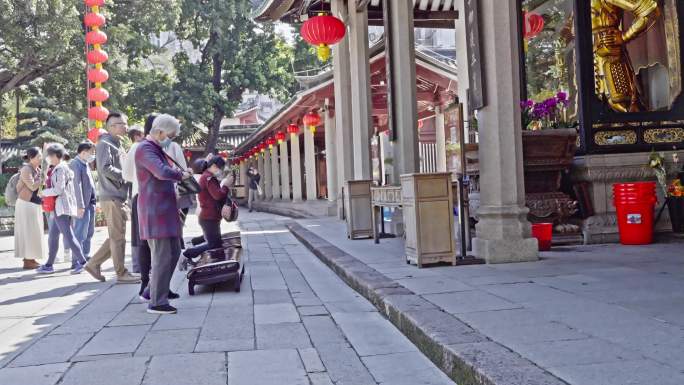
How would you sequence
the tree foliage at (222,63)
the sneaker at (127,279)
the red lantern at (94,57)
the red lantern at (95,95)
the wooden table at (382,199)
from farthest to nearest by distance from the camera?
the tree foliage at (222,63) → the red lantern at (94,57) → the red lantern at (95,95) → the wooden table at (382,199) → the sneaker at (127,279)

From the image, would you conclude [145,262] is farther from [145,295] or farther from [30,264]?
[30,264]

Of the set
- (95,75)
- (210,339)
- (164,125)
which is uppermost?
(95,75)

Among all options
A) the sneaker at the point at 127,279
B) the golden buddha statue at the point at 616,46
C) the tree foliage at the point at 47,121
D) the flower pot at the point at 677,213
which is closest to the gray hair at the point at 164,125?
the sneaker at the point at 127,279

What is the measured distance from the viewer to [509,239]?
6910mm

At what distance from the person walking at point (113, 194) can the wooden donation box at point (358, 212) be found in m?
3.93

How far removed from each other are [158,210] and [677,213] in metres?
6.13

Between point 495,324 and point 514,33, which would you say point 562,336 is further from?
point 514,33

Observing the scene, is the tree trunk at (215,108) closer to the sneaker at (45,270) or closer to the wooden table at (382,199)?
the wooden table at (382,199)

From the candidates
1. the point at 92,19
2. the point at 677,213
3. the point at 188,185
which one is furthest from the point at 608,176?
the point at 92,19

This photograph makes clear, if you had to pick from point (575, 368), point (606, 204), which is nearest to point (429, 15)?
point (606, 204)

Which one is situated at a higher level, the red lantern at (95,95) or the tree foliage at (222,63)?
the tree foliage at (222,63)

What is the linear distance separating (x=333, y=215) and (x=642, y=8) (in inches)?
407

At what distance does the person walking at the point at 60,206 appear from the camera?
876 cm

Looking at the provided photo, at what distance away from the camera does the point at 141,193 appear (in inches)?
220
